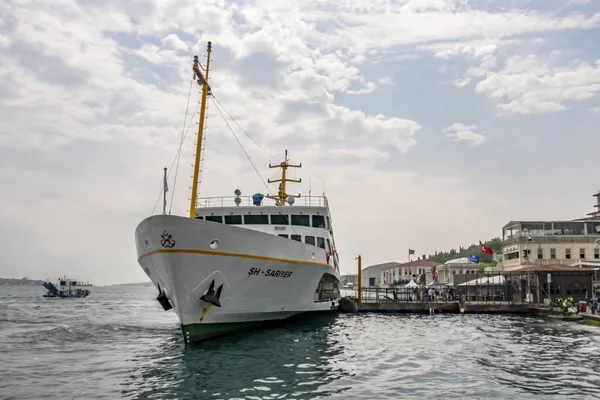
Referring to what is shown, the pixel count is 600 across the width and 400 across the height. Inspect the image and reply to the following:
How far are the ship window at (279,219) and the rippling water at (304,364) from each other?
17.3ft

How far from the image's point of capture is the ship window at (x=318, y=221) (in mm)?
26469

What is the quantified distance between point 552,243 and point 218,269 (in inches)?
2028

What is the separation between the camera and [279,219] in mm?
25359

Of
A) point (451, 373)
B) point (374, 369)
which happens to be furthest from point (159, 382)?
point (451, 373)

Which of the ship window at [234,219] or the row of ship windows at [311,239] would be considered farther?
the row of ship windows at [311,239]

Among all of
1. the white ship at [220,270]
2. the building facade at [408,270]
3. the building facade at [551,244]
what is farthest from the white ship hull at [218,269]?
the building facade at [408,270]

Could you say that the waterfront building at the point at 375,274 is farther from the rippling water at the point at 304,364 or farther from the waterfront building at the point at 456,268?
the rippling water at the point at 304,364

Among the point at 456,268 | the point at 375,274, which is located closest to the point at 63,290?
the point at 456,268

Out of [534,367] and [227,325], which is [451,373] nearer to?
[534,367]

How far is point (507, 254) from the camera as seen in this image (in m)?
62.4

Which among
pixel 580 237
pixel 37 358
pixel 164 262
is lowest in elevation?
pixel 37 358

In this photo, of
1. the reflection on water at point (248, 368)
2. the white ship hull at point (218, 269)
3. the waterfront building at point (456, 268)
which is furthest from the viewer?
the waterfront building at point (456, 268)

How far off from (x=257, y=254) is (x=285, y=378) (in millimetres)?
6306

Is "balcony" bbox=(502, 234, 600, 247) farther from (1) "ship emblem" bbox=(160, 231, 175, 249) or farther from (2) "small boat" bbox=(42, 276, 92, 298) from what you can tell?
(2) "small boat" bbox=(42, 276, 92, 298)
